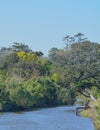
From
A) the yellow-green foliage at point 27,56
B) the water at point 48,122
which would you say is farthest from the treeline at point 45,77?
the water at point 48,122

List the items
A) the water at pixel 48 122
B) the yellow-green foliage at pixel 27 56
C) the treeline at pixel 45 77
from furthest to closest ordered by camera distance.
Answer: the yellow-green foliage at pixel 27 56 < the treeline at pixel 45 77 < the water at pixel 48 122

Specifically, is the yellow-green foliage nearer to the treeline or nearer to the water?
the treeline

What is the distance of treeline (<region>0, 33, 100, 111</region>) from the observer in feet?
247

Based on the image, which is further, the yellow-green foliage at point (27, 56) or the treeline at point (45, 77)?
the yellow-green foliage at point (27, 56)

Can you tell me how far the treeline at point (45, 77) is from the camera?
75.4 metres

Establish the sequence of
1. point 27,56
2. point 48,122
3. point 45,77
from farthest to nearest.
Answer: point 27,56
point 45,77
point 48,122

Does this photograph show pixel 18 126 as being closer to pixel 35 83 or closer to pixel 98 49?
pixel 35 83

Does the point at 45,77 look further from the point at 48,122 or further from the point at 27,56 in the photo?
the point at 48,122

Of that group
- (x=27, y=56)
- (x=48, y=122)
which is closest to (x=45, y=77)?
(x=27, y=56)

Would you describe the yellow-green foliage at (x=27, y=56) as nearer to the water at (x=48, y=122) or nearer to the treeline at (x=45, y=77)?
the treeline at (x=45, y=77)

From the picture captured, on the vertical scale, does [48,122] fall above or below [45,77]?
below

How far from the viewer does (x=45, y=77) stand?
298ft

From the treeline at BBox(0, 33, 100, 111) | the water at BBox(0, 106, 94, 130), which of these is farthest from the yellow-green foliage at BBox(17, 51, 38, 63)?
the water at BBox(0, 106, 94, 130)

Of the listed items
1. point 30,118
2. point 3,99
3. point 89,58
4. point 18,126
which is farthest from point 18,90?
point 89,58
